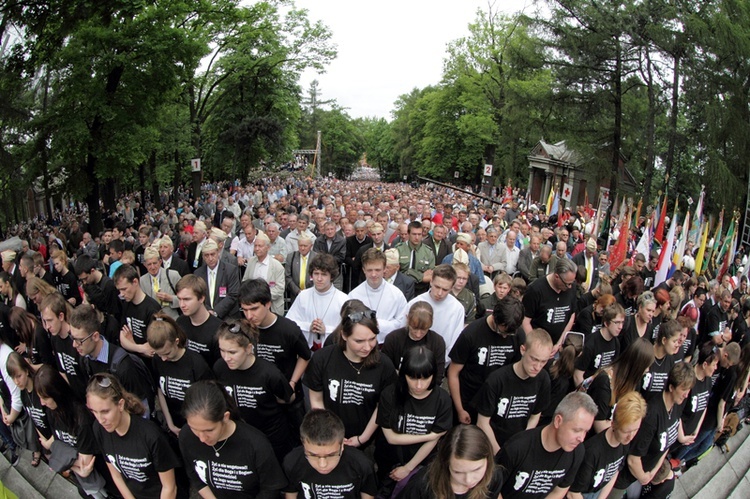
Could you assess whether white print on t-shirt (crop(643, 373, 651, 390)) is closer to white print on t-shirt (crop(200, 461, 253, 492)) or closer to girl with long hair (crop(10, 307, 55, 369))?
white print on t-shirt (crop(200, 461, 253, 492))

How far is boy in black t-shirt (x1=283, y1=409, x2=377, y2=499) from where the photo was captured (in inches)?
106

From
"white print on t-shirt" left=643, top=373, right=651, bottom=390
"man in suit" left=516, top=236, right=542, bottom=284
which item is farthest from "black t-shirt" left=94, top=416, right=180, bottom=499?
"man in suit" left=516, top=236, right=542, bottom=284

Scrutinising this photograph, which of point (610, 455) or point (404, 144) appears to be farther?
point (404, 144)

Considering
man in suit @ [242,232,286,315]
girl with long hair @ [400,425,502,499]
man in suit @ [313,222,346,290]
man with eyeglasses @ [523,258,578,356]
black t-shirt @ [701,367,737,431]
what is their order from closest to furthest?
girl with long hair @ [400,425,502,499]
black t-shirt @ [701,367,737,431]
man with eyeglasses @ [523,258,578,356]
man in suit @ [242,232,286,315]
man in suit @ [313,222,346,290]

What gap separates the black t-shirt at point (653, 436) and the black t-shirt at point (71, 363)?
452 centimetres

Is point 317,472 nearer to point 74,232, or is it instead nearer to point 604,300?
point 604,300

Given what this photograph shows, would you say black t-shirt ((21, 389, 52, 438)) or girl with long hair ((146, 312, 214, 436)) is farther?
black t-shirt ((21, 389, 52, 438))

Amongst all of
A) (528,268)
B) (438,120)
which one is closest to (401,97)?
(438,120)

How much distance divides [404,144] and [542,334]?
62.6 m

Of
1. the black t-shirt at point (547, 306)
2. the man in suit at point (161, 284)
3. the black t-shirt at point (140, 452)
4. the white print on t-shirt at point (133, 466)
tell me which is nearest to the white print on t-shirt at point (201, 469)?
the black t-shirt at point (140, 452)

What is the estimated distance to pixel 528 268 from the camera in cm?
806

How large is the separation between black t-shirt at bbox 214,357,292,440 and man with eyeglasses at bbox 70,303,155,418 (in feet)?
2.15

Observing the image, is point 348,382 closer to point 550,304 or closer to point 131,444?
point 131,444

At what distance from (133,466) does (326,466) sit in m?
1.41
